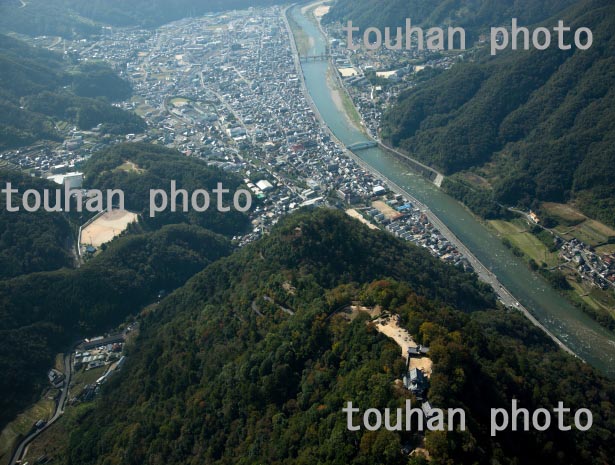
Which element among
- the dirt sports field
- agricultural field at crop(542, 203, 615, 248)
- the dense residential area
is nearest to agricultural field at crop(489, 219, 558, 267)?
the dense residential area

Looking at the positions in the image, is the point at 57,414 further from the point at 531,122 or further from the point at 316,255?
the point at 531,122

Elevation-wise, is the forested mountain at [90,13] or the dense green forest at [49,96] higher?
the forested mountain at [90,13]

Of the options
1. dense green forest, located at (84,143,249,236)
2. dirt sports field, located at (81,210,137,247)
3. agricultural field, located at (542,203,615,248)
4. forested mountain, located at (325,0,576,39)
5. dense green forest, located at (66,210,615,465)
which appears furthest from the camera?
forested mountain, located at (325,0,576,39)

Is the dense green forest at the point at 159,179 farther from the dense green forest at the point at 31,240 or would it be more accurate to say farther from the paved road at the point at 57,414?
the paved road at the point at 57,414

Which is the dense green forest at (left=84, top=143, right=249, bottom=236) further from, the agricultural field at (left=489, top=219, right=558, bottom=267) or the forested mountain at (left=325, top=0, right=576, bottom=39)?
the forested mountain at (left=325, top=0, right=576, bottom=39)

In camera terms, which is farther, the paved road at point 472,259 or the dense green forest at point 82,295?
the paved road at point 472,259

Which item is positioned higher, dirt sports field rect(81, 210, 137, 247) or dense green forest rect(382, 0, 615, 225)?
dense green forest rect(382, 0, 615, 225)

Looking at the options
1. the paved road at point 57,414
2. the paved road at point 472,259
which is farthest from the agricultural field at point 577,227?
the paved road at point 57,414
